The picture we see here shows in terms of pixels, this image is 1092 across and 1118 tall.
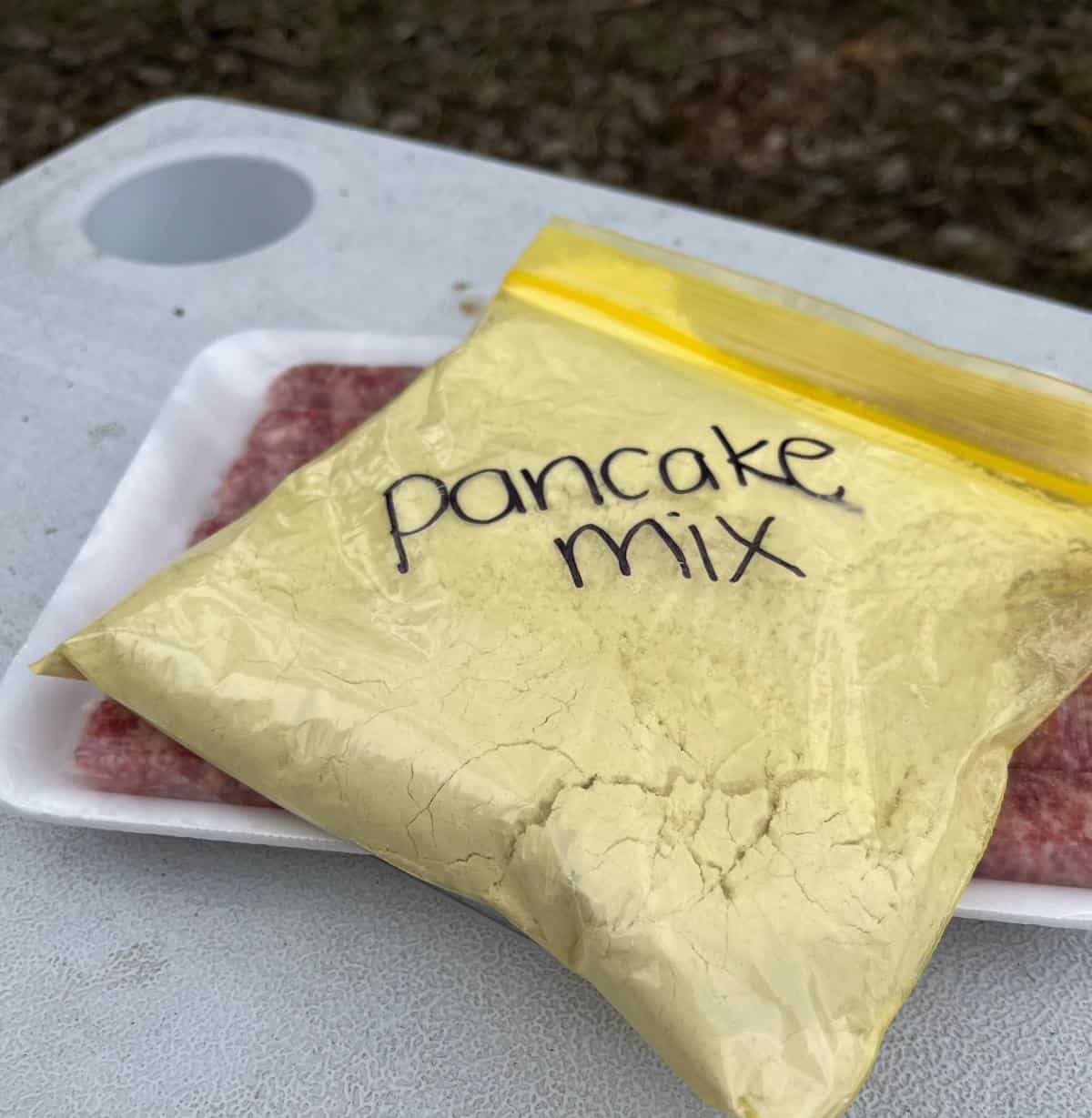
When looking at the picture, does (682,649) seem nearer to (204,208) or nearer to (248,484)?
(248,484)

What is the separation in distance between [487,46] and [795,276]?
56.8 inches

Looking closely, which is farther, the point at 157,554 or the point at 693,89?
the point at 693,89

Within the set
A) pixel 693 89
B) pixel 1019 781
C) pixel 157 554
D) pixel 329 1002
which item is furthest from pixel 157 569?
pixel 693 89

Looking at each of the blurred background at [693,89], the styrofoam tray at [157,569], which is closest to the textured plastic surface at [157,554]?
the styrofoam tray at [157,569]

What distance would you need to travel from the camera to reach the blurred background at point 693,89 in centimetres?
189

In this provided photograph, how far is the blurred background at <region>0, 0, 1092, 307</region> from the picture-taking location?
6.19ft

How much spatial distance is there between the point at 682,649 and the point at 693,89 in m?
1.82

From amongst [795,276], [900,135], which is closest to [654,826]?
[795,276]

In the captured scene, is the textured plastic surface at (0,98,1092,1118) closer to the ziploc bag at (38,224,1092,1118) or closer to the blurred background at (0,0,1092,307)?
the ziploc bag at (38,224,1092,1118)

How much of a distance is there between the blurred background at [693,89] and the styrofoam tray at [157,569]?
131 centimetres

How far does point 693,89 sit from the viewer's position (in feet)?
6.73

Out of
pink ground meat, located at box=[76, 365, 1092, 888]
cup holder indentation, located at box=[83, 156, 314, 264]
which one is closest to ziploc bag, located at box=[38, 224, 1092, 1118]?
pink ground meat, located at box=[76, 365, 1092, 888]

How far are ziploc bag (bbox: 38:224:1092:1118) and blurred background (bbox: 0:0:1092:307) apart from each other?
4.50 ft

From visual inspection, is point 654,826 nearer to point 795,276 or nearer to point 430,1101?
point 430,1101
